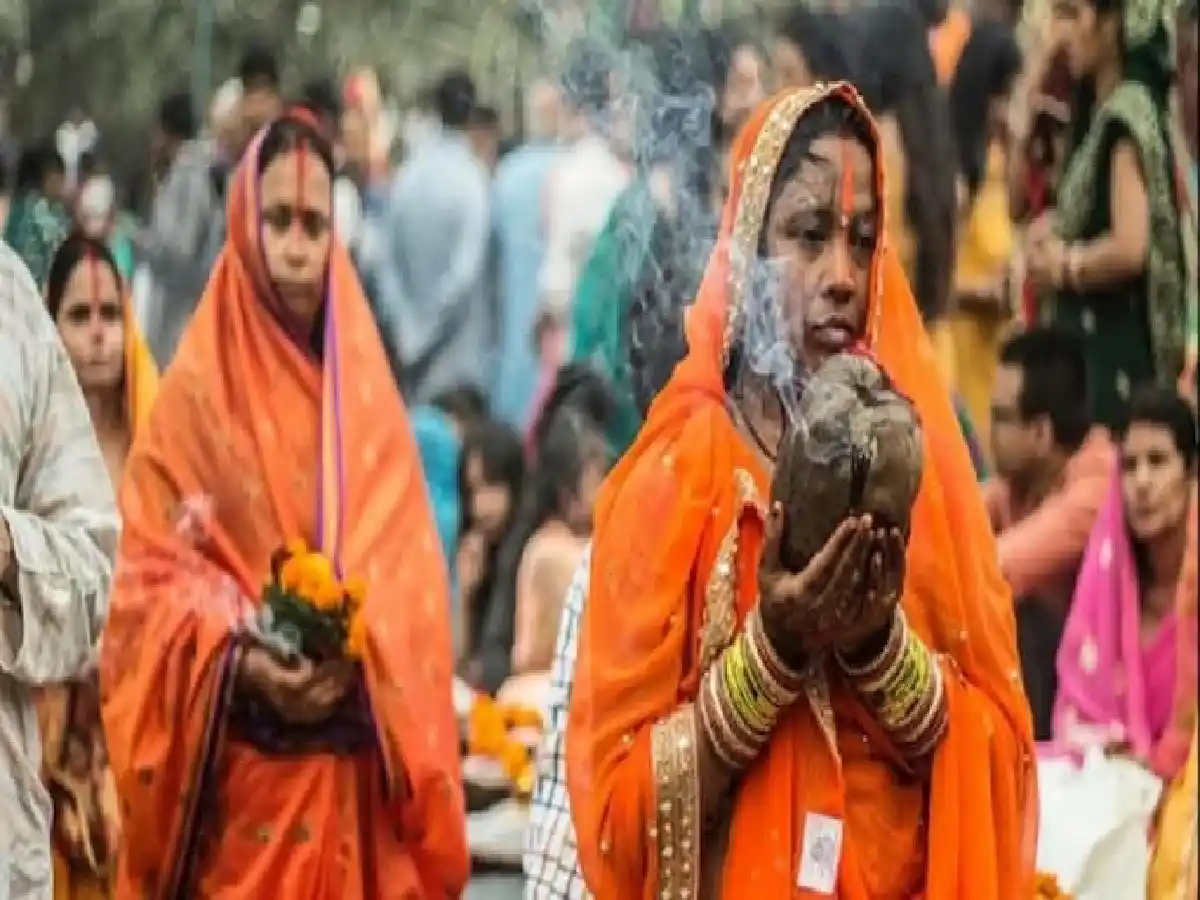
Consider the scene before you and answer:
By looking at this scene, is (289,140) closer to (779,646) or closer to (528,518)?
(528,518)

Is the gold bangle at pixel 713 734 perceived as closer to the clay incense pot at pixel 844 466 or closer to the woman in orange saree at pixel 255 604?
the clay incense pot at pixel 844 466

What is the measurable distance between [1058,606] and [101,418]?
1.52 meters

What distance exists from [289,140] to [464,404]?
1.00m

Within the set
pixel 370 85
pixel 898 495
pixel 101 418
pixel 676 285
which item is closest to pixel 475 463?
pixel 370 85

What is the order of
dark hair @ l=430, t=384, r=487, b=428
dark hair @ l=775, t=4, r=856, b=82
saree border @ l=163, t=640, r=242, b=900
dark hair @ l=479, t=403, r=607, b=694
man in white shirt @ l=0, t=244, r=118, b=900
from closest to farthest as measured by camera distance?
man in white shirt @ l=0, t=244, r=118, b=900 → saree border @ l=163, t=640, r=242, b=900 → dark hair @ l=775, t=4, r=856, b=82 → dark hair @ l=479, t=403, r=607, b=694 → dark hair @ l=430, t=384, r=487, b=428

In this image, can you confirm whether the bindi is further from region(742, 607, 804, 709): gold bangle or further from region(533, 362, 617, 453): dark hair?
region(533, 362, 617, 453): dark hair

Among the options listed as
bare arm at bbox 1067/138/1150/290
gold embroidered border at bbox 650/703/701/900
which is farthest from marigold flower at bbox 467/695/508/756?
gold embroidered border at bbox 650/703/701/900

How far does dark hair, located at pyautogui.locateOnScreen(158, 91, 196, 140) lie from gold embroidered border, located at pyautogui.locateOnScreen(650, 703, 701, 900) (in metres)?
1.93

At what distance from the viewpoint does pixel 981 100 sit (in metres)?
4.67

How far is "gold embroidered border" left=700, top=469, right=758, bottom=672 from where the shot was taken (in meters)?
2.94

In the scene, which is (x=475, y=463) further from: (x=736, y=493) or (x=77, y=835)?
(x=736, y=493)

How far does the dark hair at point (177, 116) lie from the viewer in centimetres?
451

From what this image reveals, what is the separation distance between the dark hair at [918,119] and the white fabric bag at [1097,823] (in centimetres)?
75

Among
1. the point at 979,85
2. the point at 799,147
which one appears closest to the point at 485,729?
the point at 979,85
